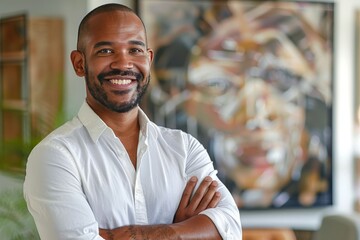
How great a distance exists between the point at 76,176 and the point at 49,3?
3.03 meters

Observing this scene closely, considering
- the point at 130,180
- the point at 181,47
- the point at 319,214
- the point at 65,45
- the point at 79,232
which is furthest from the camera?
the point at 319,214

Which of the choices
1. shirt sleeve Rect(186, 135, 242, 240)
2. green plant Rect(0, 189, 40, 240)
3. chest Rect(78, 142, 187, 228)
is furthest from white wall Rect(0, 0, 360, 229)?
chest Rect(78, 142, 187, 228)

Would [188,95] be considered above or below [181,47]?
below

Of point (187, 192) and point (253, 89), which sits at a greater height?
point (253, 89)

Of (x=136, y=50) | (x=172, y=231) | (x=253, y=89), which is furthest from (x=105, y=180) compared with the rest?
(x=253, y=89)

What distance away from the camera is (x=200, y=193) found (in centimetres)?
185

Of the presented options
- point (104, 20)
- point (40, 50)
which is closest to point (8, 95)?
point (40, 50)

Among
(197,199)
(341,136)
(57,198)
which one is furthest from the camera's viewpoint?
(341,136)

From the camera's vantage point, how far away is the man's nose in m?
1.68

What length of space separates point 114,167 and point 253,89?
3592mm

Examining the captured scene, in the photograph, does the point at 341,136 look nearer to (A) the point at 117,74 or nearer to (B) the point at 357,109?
(B) the point at 357,109

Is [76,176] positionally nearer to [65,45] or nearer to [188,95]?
[65,45]

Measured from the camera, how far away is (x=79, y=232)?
1626 mm

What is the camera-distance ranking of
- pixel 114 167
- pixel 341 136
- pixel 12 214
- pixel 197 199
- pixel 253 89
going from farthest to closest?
1. pixel 341 136
2. pixel 253 89
3. pixel 12 214
4. pixel 197 199
5. pixel 114 167
